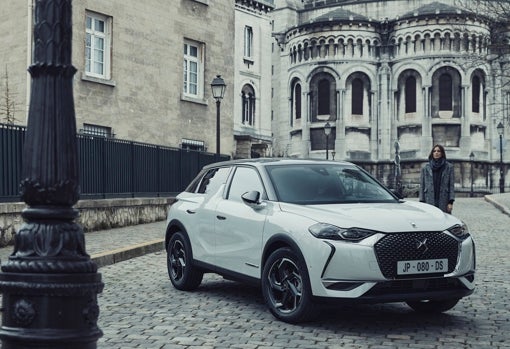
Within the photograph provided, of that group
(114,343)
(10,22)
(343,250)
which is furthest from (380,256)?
(10,22)

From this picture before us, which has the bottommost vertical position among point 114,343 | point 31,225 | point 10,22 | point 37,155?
point 114,343

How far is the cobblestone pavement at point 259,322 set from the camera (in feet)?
21.2

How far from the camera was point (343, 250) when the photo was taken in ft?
22.3

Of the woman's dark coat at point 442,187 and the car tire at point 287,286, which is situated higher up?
the woman's dark coat at point 442,187

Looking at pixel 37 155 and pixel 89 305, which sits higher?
pixel 37 155

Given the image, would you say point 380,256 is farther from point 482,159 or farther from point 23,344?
point 482,159

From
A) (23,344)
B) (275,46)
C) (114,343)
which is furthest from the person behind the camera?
(275,46)

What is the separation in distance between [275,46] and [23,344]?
76.9 metres

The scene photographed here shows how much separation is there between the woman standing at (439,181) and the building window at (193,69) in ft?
47.4

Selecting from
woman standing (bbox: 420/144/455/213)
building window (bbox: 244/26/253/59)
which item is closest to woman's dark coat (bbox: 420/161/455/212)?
woman standing (bbox: 420/144/455/213)

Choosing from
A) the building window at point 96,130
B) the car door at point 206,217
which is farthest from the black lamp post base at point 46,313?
the building window at point 96,130

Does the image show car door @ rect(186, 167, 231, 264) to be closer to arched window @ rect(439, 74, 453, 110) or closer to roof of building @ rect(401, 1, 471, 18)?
arched window @ rect(439, 74, 453, 110)

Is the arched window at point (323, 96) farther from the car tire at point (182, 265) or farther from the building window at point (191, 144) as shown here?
the car tire at point (182, 265)

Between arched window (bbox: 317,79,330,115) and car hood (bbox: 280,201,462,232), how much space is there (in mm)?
61573
